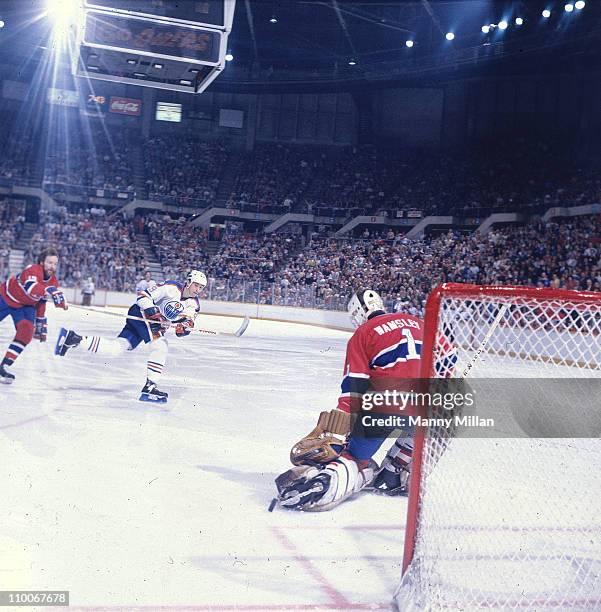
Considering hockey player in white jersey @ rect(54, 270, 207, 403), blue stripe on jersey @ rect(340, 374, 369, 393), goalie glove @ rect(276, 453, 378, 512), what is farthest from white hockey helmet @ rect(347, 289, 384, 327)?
hockey player in white jersey @ rect(54, 270, 207, 403)

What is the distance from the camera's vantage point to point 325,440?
12.6ft

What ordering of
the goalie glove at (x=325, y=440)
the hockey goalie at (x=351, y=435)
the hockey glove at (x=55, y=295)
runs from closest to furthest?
the goalie glove at (x=325, y=440), the hockey goalie at (x=351, y=435), the hockey glove at (x=55, y=295)

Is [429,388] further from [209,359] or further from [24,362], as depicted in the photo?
[209,359]

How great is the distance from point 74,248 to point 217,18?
717 inches

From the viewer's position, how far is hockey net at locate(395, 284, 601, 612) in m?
2.75

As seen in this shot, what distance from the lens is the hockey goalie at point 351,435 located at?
3785 millimetres

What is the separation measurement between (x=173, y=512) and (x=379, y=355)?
4.40 ft

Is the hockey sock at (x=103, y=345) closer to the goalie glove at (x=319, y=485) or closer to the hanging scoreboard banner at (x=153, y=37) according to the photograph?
the hanging scoreboard banner at (x=153, y=37)

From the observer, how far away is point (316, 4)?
94.0ft

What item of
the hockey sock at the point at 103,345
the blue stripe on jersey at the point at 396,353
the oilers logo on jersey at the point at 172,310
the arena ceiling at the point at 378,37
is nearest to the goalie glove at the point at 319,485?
the blue stripe on jersey at the point at 396,353

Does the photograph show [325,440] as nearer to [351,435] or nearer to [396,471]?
[351,435]

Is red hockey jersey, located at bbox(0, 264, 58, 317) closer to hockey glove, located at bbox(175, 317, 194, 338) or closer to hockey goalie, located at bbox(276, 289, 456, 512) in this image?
hockey glove, located at bbox(175, 317, 194, 338)

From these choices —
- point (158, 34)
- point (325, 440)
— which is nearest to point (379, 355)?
point (325, 440)

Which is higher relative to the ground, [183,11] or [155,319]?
[183,11]
